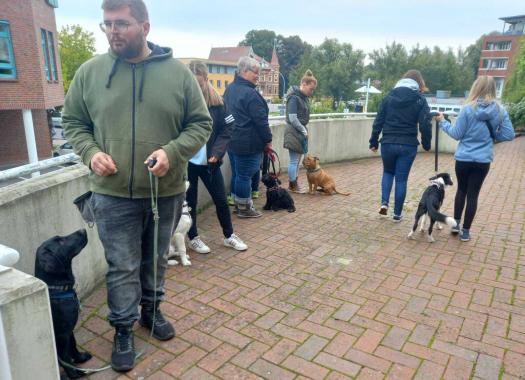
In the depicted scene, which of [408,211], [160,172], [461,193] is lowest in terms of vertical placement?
[408,211]

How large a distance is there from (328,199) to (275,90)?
8014cm

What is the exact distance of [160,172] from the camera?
2205 millimetres

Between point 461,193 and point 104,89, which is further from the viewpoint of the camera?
point 461,193

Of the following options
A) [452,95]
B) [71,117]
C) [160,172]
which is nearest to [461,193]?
[160,172]

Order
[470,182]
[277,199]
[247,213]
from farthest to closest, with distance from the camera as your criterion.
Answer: [277,199]
[247,213]
[470,182]

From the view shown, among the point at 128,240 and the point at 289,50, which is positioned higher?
the point at 289,50

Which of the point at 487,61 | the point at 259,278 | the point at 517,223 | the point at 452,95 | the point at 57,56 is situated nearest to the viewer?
the point at 259,278

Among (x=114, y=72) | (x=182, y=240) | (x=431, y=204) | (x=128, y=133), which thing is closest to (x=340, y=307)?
(x=182, y=240)

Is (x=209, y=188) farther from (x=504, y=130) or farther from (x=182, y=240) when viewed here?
(x=504, y=130)

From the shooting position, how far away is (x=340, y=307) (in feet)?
10.6

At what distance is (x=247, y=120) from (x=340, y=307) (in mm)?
2494

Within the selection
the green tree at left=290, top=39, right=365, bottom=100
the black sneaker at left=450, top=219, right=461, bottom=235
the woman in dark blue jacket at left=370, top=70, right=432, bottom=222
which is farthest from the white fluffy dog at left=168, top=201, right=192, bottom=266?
the green tree at left=290, top=39, right=365, bottom=100

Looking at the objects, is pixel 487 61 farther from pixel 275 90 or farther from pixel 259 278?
pixel 259 278

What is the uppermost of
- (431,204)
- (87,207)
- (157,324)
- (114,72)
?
(114,72)
